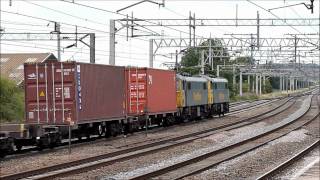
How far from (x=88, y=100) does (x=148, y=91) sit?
22.0ft

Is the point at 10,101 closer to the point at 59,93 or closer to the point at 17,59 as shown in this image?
the point at 59,93

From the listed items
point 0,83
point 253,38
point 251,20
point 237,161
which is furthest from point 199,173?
point 253,38

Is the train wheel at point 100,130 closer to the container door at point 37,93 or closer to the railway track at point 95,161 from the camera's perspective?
the railway track at point 95,161

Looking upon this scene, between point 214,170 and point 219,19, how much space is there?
87.5ft

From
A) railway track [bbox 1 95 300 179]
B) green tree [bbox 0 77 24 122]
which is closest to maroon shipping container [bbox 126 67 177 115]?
railway track [bbox 1 95 300 179]

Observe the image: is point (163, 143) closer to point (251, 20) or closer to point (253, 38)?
point (251, 20)

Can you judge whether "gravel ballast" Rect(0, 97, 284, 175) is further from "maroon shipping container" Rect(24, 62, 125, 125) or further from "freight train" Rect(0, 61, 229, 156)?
"maroon shipping container" Rect(24, 62, 125, 125)

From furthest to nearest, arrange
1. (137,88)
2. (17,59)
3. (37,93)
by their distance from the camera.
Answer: (17,59) → (137,88) → (37,93)

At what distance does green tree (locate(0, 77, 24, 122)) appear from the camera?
3772 cm

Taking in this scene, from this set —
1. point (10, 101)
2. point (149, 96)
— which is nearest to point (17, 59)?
point (10, 101)

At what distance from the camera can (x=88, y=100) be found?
23203 mm

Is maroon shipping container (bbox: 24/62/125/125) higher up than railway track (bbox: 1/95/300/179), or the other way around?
maroon shipping container (bbox: 24/62/125/125)

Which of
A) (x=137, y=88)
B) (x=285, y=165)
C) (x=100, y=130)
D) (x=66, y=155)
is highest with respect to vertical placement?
(x=137, y=88)

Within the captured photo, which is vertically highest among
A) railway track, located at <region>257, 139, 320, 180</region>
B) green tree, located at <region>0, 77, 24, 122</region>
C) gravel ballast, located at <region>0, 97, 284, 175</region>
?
green tree, located at <region>0, 77, 24, 122</region>
